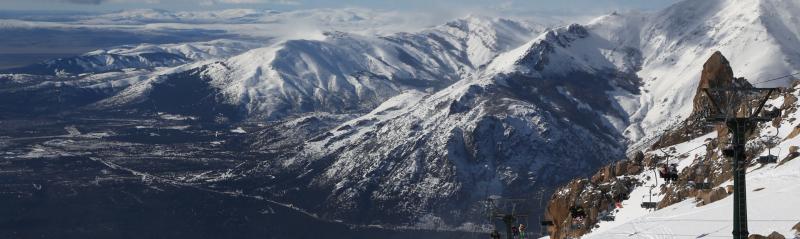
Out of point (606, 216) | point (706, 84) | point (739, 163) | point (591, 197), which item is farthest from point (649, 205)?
point (706, 84)

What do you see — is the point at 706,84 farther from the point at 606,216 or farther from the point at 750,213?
the point at 750,213

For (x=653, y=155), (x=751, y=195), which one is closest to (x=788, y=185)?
(x=751, y=195)

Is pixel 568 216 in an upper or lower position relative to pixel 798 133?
lower

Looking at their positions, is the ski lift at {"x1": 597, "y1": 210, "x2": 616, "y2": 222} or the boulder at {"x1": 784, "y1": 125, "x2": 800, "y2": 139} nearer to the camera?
the ski lift at {"x1": 597, "y1": 210, "x2": 616, "y2": 222}

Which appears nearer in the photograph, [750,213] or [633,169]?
[750,213]

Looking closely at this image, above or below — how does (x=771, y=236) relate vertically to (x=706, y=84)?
below

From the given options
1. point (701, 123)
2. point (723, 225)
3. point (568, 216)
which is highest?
point (701, 123)

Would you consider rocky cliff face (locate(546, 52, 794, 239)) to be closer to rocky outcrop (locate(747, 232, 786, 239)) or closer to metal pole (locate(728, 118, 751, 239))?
rocky outcrop (locate(747, 232, 786, 239))

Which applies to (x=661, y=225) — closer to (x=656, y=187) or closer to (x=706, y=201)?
(x=706, y=201)

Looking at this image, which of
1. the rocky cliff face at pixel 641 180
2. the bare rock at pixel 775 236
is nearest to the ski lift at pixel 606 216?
the rocky cliff face at pixel 641 180

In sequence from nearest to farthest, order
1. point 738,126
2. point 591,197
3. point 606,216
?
point 738,126
point 606,216
point 591,197

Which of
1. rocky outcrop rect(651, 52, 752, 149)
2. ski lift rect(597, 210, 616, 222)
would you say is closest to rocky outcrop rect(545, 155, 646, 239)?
ski lift rect(597, 210, 616, 222)
